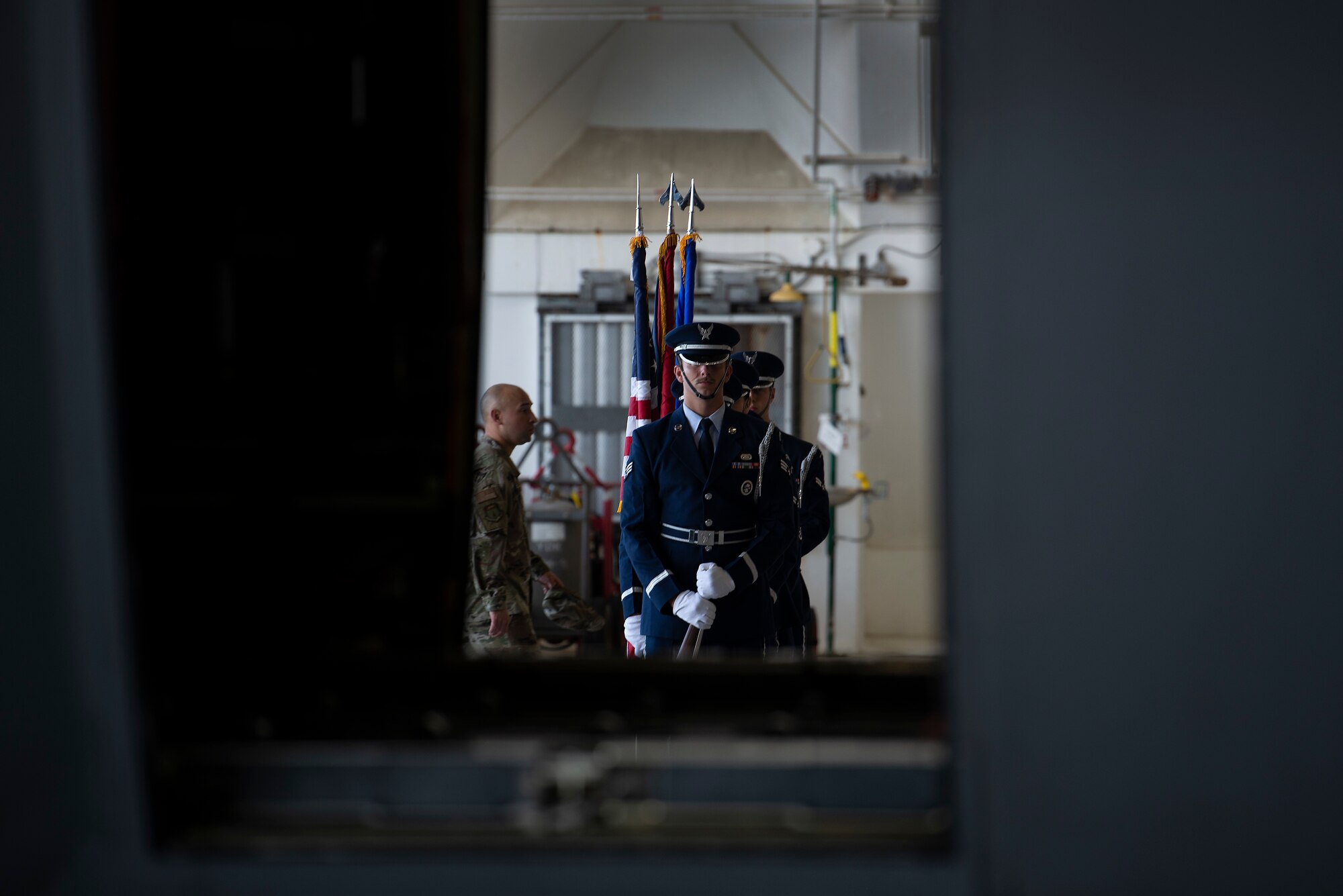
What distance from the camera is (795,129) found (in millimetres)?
6418

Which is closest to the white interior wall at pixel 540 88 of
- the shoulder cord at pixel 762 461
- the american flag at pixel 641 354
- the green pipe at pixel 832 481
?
the green pipe at pixel 832 481

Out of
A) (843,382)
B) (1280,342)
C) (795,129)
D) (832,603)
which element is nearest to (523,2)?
(795,129)

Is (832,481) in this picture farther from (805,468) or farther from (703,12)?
(703,12)

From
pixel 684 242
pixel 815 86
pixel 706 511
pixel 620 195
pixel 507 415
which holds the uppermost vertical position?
pixel 815 86

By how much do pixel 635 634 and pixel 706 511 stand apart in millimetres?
480

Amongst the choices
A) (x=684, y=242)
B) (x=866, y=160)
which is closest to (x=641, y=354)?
(x=684, y=242)

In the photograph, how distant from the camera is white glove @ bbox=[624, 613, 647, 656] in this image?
10.1 ft

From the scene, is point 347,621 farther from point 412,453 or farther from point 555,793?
point 555,793

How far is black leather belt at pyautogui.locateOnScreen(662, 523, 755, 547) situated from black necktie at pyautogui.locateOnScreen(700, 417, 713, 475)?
18 cm

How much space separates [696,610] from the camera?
2.80 metres

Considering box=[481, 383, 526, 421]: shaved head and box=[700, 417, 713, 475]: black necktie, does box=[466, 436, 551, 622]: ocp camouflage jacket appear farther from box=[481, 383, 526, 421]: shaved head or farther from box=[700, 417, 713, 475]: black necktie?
box=[700, 417, 713, 475]: black necktie

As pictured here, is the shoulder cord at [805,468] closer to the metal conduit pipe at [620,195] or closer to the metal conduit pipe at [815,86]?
the metal conduit pipe at [815,86]

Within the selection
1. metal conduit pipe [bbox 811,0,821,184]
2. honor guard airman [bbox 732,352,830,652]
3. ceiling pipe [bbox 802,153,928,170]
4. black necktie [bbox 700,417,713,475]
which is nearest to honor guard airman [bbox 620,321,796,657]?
black necktie [bbox 700,417,713,475]

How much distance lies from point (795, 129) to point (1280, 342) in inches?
228
